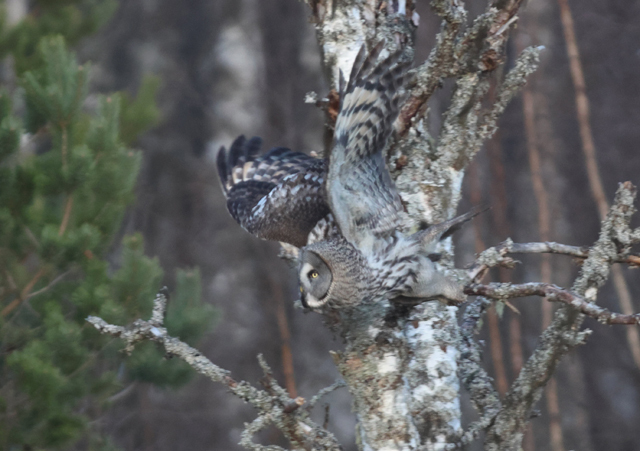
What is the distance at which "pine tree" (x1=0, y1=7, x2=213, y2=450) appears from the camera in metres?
3.37

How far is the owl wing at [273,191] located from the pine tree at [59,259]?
55 cm

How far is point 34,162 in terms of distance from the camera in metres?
3.49

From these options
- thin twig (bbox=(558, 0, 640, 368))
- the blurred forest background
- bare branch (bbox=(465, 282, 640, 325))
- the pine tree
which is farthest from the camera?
the blurred forest background

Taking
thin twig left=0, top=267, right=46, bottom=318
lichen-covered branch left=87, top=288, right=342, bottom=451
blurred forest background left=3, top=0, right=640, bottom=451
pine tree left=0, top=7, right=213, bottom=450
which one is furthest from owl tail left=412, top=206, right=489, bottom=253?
blurred forest background left=3, top=0, right=640, bottom=451

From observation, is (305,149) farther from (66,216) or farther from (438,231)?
(438,231)

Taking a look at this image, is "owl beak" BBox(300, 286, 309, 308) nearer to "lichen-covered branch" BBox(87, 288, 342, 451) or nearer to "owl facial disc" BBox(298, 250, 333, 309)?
"owl facial disc" BBox(298, 250, 333, 309)

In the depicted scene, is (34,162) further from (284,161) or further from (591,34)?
(591,34)

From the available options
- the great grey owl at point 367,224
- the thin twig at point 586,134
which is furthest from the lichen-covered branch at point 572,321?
the thin twig at point 586,134

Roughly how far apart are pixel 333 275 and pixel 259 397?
25.5 inches

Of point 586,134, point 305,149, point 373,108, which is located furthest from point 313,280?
point 305,149

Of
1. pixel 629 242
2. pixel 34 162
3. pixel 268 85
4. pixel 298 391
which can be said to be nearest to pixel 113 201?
pixel 34 162

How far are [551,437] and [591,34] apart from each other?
12.3 ft

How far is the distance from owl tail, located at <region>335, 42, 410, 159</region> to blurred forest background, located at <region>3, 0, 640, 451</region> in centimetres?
327

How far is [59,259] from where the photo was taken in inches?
135
